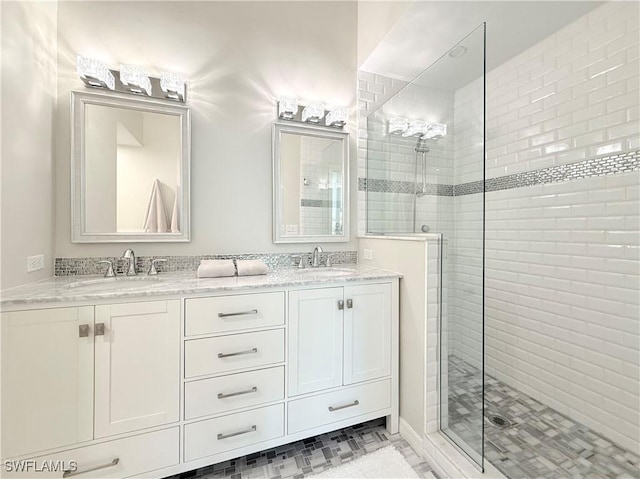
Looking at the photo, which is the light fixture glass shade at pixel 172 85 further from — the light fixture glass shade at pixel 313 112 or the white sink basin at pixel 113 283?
the white sink basin at pixel 113 283

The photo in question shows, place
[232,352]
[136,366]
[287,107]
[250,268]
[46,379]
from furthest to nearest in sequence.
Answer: [287,107] < [250,268] < [232,352] < [136,366] < [46,379]

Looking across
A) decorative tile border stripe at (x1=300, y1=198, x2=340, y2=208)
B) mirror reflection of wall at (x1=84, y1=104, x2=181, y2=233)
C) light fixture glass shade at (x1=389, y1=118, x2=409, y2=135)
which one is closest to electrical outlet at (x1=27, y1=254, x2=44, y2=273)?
mirror reflection of wall at (x1=84, y1=104, x2=181, y2=233)

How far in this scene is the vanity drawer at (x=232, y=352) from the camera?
133 cm

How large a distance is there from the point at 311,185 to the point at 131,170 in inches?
46.9

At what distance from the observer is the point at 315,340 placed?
5.08 feet

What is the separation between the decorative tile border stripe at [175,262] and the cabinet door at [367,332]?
0.62 meters

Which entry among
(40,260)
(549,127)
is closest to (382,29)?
(549,127)

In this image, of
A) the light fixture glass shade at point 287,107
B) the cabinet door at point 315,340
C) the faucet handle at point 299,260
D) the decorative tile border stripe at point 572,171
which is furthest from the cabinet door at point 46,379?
the decorative tile border stripe at point 572,171

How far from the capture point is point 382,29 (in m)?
2.02

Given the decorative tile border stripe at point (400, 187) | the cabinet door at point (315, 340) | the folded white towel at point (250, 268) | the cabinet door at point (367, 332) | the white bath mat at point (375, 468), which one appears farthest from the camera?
the decorative tile border stripe at point (400, 187)

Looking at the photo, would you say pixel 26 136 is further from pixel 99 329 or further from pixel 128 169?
pixel 99 329

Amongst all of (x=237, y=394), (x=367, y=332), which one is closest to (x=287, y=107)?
(x=367, y=332)

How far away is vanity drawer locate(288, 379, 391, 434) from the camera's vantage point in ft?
4.96

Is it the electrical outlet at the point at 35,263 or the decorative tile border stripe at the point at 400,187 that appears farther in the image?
the decorative tile border stripe at the point at 400,187
